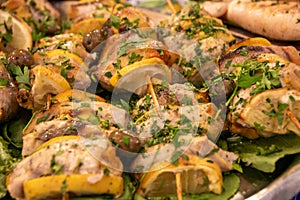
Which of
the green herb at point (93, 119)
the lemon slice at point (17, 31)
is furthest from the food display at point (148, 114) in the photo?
the lemon slice at point (17, 31)

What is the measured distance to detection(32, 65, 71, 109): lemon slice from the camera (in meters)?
3.10

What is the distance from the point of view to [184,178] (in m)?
2.56

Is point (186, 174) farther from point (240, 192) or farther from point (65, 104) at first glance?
point (65, 104)

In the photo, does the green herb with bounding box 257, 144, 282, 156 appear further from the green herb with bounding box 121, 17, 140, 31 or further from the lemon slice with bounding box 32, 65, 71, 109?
the green herb with bounding box 121, 17, 140, 31

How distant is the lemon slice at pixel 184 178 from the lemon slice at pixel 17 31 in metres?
2.11

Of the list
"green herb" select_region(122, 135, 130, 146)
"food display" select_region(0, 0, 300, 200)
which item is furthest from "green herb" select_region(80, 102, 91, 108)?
"green herb" select_region(122, 135, 130, 146)

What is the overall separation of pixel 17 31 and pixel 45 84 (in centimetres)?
123

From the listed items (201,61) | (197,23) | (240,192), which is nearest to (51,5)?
(197,23)

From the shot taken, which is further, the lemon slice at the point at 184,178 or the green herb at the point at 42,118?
the green herb at the point at 42,118

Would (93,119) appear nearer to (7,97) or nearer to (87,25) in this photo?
(7,97)

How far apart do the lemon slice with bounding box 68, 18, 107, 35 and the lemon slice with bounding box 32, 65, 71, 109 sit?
43.1 inches

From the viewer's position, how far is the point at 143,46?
333cm

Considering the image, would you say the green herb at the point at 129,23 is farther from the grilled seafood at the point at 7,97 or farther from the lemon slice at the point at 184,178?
the lemon slice at the point at 184,178

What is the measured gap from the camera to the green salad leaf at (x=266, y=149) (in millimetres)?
2742
